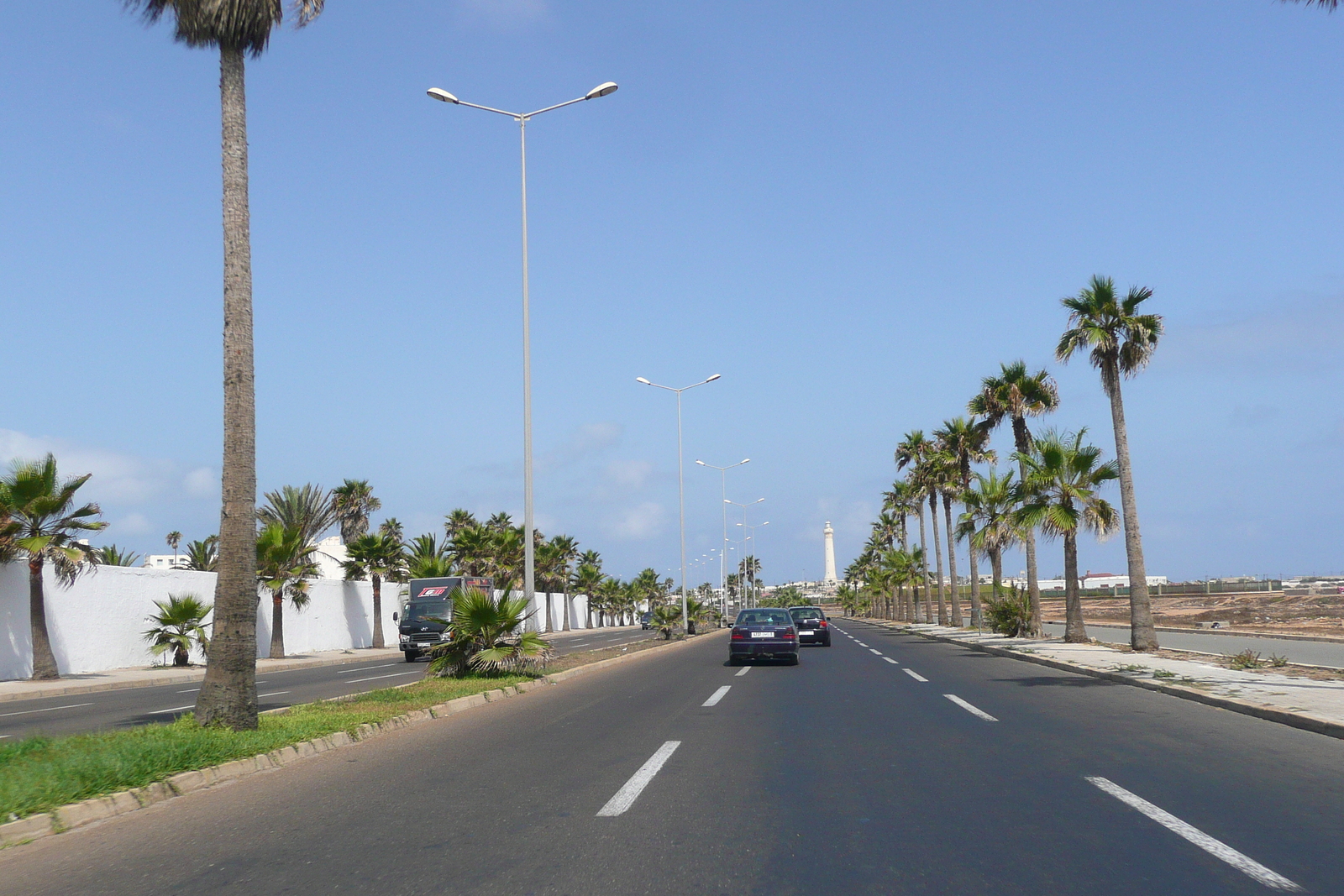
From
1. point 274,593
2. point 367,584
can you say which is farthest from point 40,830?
point 367,584

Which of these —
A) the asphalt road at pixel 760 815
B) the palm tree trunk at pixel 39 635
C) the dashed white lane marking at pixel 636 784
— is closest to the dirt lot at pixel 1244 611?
the asphalt road at pixel 760 815

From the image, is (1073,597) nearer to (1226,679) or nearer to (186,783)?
(1226,679)

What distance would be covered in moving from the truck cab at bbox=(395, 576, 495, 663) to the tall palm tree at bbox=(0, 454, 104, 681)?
10.7 metres

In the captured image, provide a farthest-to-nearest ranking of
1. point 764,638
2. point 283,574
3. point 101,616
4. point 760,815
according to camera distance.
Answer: point 283,574, point 101,616, point 764,638, point 760,815

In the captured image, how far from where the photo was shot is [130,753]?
8484 millimetres

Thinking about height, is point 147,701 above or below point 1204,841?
below

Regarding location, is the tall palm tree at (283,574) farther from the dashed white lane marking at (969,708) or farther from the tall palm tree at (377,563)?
the dashed white lane marking at (969,708)

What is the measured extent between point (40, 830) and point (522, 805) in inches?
129

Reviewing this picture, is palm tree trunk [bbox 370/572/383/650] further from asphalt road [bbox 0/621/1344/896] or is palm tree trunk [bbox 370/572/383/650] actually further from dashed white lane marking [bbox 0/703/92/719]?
asphalt road [bbox 0/621/1344/896]

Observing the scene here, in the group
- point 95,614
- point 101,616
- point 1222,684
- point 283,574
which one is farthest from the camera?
point 283,574

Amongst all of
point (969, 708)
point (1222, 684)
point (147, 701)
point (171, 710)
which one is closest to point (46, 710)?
point (147, 701)

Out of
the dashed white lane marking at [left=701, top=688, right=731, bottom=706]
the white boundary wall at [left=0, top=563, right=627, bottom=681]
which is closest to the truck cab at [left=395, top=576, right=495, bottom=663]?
the white boundary wall at [left=0, top=563, right=627, bottom=681]

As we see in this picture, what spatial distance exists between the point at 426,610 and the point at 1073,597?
21.6m

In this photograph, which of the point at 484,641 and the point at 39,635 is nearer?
the point at 484,641
